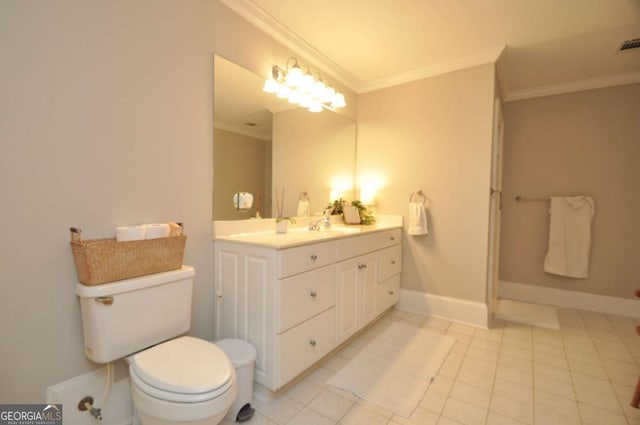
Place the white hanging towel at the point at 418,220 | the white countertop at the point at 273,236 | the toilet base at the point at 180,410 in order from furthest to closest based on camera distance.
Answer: the white hanging towel at the point at 418,220 → the white countertop at the point at 273,236 → the toilet base at the point at 180,410

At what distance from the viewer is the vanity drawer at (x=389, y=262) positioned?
8.25ft

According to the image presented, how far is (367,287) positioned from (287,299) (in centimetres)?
93

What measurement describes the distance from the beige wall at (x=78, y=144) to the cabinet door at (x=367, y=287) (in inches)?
44.2

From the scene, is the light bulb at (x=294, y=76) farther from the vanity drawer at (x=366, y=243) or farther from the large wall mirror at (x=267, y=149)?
the vanity drawer at (x=366, y=243)

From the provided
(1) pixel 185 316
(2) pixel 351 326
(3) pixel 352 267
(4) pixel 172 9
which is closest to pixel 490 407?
(2) pixel 351 326

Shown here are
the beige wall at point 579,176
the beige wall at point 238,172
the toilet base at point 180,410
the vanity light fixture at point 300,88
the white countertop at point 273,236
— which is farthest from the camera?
the beige wall at point 579,176

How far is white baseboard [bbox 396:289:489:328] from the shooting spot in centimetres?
255

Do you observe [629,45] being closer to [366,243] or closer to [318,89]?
[318,89]

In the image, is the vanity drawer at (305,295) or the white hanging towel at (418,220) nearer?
the vanity drawer at (305,295)

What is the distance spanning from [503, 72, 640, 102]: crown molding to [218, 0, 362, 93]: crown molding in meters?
1.83

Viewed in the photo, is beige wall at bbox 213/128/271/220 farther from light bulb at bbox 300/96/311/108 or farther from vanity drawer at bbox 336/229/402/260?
vanity drawer at bbox 336/229/402/260

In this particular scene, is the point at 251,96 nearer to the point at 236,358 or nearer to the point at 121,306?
the point at 121,306

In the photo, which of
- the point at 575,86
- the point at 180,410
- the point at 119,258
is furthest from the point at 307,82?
the point at 575,86

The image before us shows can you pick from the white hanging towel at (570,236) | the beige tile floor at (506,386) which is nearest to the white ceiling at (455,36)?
the white hanging towel at (570,236)
